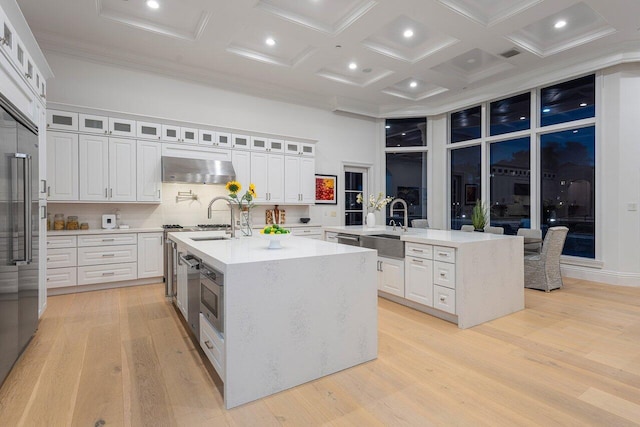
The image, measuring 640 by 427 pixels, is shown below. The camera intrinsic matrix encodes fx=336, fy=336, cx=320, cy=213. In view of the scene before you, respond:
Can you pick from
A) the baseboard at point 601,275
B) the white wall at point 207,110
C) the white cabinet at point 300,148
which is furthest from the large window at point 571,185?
the white cabinet at point 300,148

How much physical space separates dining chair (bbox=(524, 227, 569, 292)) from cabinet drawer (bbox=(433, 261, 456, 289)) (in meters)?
2.21

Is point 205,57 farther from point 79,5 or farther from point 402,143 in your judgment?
point 402,143

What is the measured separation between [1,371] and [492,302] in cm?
405

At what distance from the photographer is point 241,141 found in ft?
19.1

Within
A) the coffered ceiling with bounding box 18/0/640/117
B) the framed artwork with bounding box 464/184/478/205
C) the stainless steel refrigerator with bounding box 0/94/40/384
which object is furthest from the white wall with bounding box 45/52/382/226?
the stainless steel refrigerator with bounding box 0/94/40/384

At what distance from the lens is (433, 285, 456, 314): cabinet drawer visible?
3299 mm

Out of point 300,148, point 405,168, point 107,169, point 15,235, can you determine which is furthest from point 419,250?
point 405,168

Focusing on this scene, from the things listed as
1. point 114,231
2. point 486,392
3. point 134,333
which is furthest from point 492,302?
point 114,231

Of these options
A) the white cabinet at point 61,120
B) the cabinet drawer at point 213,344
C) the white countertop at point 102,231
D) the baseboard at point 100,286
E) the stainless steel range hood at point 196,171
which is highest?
the white cabinet at point 61,120

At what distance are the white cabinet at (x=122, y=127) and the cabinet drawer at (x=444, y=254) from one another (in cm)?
444

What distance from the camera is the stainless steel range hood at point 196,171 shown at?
501 centimetres

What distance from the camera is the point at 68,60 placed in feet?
15.8

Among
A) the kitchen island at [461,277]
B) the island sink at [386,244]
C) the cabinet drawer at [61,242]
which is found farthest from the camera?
the cabinet drawer at [61,242]

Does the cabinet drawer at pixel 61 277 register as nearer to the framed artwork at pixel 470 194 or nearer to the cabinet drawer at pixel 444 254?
the cabinet drawer at pixel 444 254
